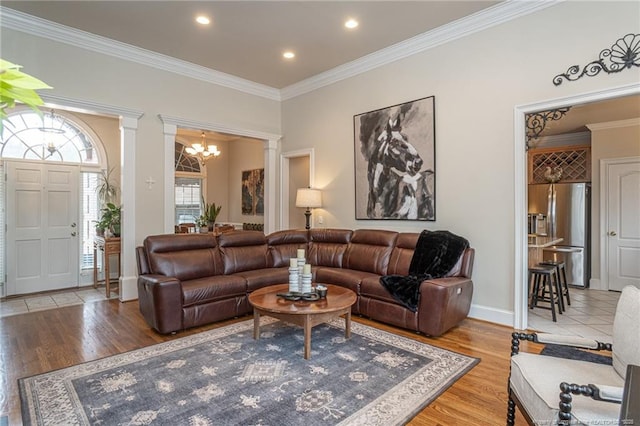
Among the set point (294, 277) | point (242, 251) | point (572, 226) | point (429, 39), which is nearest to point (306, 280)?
point (294, 277)

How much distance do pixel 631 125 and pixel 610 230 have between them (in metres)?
1.78

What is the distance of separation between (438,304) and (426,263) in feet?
2.21

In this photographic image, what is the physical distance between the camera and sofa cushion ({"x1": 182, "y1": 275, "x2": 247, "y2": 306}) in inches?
143

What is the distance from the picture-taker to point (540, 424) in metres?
1.49

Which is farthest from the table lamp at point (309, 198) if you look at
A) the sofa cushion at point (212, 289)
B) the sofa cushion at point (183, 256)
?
the sofa cushion at point (212, 289)

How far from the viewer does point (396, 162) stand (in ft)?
15.7

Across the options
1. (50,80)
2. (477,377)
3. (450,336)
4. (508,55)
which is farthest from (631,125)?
(50,80)

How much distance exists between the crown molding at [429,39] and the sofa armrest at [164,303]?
396 cm

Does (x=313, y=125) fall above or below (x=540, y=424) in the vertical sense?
above

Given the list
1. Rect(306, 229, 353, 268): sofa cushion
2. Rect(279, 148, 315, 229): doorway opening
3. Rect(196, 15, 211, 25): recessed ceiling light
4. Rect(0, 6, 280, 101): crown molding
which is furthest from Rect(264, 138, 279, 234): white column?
Rect(196, 15, 211, 25): recessed ceiling light

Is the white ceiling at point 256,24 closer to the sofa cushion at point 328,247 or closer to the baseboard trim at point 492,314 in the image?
the sofa cushion at point 328,247

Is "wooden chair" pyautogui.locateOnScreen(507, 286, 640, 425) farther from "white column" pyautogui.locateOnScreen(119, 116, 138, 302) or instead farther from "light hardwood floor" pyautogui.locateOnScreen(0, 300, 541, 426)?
"white column" pyautogui.locateOnScreen(119, 116, 138, 302)

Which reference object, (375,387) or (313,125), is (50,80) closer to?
(313,125)

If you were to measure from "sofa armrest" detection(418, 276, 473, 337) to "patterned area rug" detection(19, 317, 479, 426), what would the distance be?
0.83 ft
